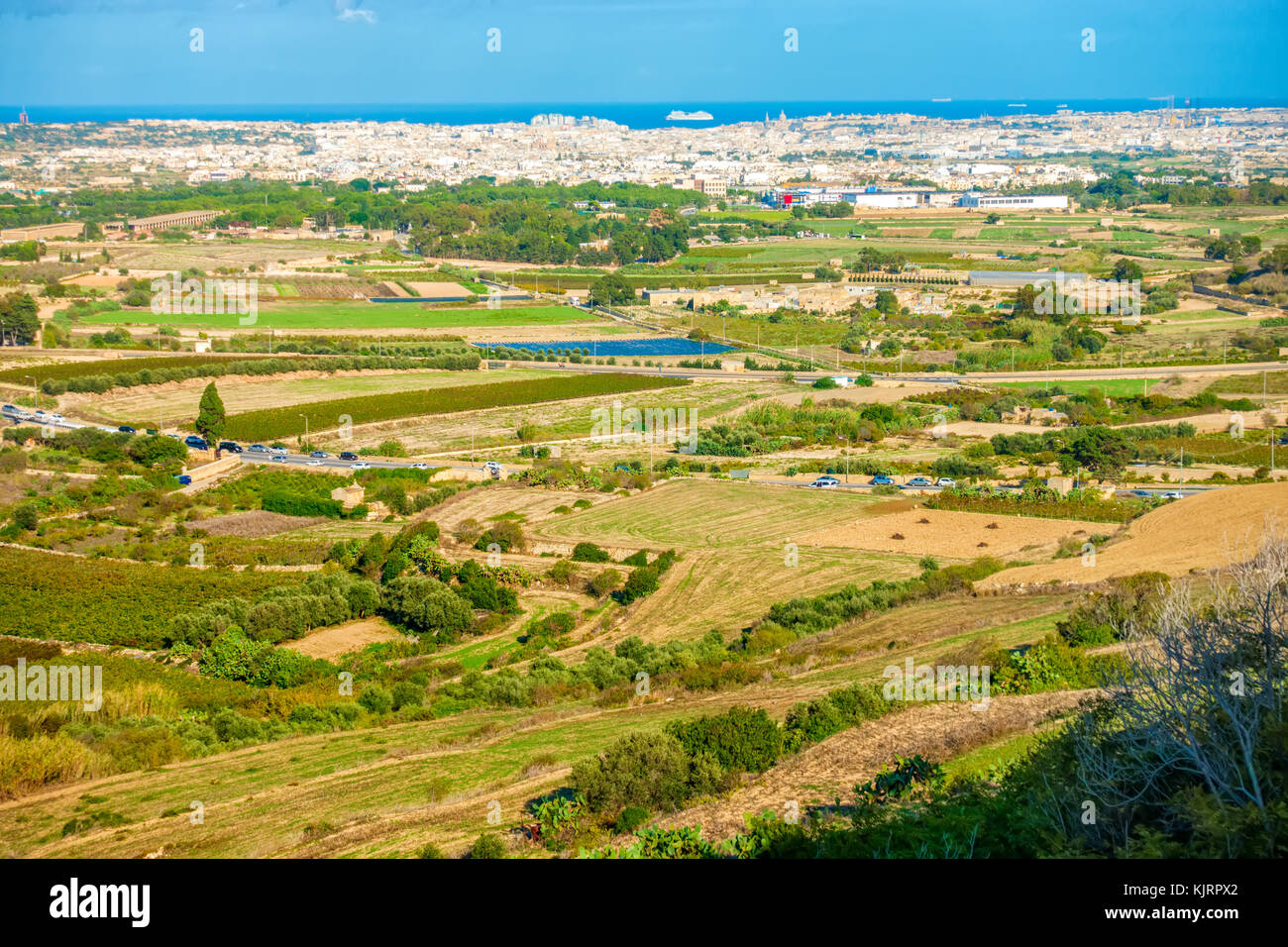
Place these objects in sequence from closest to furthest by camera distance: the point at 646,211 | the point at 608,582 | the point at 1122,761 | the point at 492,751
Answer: the point at 1122,761, the point at 492,751, the point at 608,582, the point at 646,211

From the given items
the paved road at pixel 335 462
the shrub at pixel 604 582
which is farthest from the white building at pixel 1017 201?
the shrub at pixel 604 582

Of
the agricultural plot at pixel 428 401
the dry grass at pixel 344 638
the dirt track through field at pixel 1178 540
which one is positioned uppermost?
the agricultural plot at pixel 428 401

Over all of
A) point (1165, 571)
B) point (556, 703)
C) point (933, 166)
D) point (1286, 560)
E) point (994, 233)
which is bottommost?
point (556, 703)

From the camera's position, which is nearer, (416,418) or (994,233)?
(416,418)

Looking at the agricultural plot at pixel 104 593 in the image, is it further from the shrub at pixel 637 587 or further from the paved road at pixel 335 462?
the paved road at pixel 335 462

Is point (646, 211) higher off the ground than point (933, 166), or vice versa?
point (933, 166)

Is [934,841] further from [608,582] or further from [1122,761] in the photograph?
[608,582]

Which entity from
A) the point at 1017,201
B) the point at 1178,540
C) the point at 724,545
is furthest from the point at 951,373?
the point at 1017,201

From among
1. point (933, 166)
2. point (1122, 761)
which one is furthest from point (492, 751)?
point (933, 166)
